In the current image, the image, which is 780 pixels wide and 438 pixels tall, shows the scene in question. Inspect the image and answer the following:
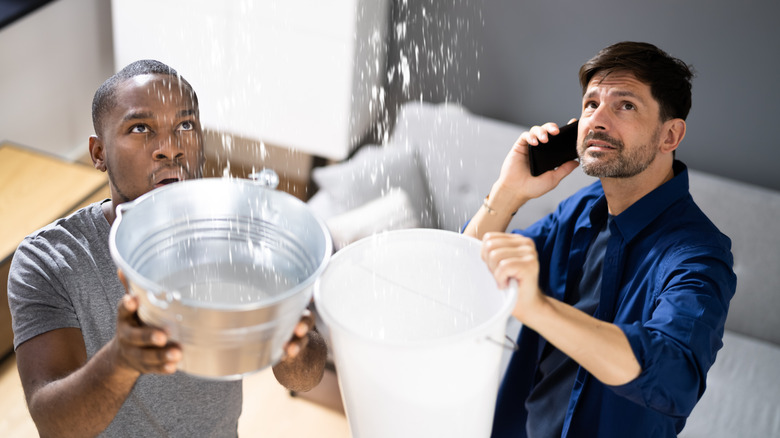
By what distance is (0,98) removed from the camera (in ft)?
9.27

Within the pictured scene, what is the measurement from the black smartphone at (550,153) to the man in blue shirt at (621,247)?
1 centimetres

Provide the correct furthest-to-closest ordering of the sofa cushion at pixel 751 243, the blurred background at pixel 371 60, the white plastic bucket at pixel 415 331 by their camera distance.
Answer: the blurred background at pixel 371 60, the sofa cushion at pixel 751 243, the white plastic bucket at pixel 415 331

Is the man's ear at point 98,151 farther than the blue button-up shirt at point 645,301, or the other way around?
the man's ear at point 98,151

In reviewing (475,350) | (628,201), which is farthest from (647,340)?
(628,201)

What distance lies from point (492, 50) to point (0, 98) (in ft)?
5.73

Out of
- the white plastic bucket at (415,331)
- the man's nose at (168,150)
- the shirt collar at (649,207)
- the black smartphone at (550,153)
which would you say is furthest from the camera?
the black smartphone at (550,153)

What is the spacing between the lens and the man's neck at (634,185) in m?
1.40

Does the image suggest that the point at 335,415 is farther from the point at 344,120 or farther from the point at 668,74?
the point at 668,74

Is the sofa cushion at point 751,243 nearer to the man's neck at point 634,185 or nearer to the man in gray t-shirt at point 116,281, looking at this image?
the man's neck at point 634,185

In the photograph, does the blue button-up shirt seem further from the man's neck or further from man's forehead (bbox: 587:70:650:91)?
man's forehead (bbox: 587:70:650:91)

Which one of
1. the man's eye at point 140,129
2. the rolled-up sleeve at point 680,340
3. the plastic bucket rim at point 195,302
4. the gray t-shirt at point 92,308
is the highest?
the plastic bucket rim at point 195,302

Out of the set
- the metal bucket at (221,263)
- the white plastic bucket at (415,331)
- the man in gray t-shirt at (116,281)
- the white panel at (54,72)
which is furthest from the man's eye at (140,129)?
the white panel at (54,72)

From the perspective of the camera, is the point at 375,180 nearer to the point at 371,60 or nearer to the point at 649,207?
the point at 371,60

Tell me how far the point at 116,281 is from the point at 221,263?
29 cm
